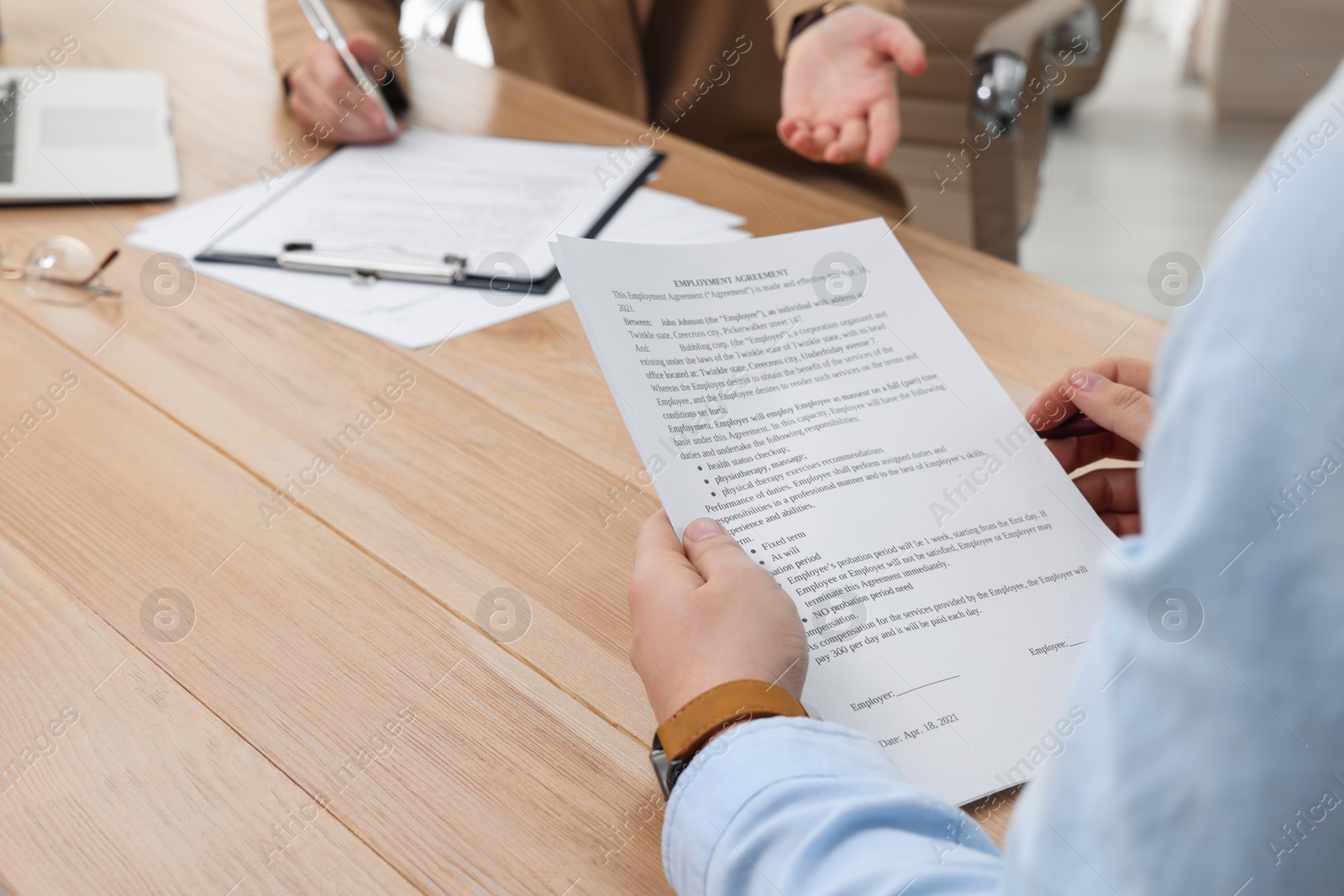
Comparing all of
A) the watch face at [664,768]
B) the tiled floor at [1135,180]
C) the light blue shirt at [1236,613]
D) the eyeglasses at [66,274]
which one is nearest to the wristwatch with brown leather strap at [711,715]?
the watch face at [664,768]

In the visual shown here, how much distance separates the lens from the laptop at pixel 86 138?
1096 mm

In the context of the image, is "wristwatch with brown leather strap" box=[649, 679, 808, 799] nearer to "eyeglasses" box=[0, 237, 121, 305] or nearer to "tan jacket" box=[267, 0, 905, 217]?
"eyeglasses" box=[0, 237, 121, 305]

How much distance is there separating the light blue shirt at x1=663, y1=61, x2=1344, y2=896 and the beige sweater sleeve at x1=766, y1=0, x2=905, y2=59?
1037mm

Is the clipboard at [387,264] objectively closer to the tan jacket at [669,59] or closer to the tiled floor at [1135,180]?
the tan jacket at [669,59]

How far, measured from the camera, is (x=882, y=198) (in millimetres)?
1334

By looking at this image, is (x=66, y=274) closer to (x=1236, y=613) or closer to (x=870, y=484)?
(x=870, y=484)

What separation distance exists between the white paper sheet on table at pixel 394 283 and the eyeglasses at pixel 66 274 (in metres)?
0.07

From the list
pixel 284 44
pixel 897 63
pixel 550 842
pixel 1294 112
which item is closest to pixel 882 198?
pixel 897 63

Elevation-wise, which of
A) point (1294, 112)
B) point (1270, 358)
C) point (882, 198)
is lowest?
point (1294, 112)

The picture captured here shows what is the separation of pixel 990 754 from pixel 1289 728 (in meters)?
0.25

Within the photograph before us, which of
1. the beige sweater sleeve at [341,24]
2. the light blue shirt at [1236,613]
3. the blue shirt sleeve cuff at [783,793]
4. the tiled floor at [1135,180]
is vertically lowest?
the tiled floor at [1135,180]

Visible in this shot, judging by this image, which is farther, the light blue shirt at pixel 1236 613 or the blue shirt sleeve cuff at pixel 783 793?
the blue shirt sleeve cuff at pixel 783 793

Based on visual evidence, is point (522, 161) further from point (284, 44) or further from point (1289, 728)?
point (1289, 728)

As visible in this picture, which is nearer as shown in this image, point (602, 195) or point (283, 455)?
point (283, 455)
